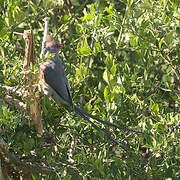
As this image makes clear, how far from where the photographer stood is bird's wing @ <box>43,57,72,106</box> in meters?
2.70

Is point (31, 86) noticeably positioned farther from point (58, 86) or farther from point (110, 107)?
point (58, 86)

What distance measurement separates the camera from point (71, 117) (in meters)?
2.68

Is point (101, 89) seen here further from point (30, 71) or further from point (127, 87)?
point (30, 71)

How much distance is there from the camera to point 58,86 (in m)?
2.92

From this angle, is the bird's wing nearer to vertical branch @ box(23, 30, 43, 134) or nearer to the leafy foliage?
the leafy foliage

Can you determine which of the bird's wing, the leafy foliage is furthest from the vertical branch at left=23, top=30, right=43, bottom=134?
the bird's wing

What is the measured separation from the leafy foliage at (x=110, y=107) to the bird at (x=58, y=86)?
39 millimetres

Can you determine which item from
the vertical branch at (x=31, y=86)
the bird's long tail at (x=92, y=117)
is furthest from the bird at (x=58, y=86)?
the vertical branch at (x=31, y=86)

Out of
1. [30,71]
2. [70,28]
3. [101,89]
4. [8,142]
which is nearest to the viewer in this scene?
[30,71]

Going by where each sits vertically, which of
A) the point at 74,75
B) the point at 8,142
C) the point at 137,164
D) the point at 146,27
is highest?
the point at 146,27

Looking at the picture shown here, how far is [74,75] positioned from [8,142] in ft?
1.80

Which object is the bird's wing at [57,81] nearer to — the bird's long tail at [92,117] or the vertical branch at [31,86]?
the bird's long tail at [92,117]

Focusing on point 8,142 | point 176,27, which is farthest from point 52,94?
point 176,27

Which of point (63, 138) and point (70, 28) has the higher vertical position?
point (70, 28)
